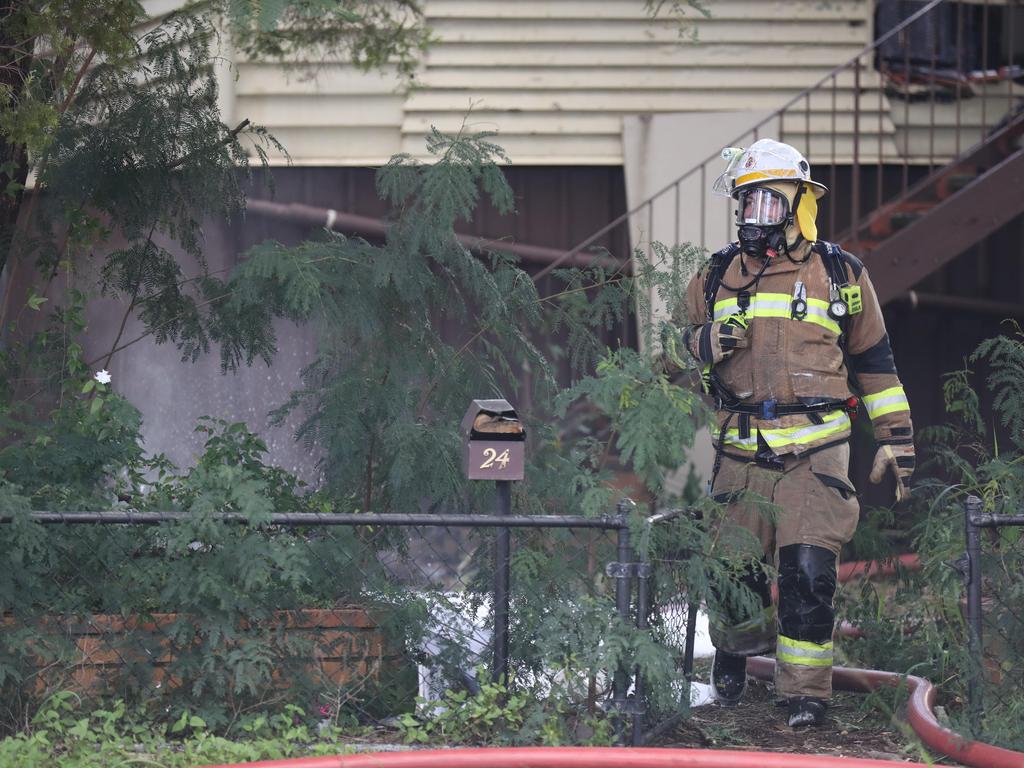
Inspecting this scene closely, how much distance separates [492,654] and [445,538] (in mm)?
3620

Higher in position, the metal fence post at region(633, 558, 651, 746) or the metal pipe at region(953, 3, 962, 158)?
the metal pipe at region(953, 3, 962, 158)

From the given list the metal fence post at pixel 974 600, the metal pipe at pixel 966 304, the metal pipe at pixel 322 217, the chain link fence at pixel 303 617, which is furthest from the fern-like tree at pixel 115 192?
the metal pipe at pixel 966 304

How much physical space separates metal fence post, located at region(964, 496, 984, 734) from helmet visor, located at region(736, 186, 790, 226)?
1.26 meters

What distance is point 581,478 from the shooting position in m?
4.86

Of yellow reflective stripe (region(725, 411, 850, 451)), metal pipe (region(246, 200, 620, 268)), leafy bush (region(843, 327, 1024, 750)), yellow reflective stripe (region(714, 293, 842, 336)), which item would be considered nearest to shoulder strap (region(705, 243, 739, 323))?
yellow reflective stripe (region(714, 293, 842, 336))

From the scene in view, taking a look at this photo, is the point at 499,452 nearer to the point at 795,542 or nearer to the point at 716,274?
the point at 795,542

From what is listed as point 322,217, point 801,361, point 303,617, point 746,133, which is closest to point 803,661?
point 801,361

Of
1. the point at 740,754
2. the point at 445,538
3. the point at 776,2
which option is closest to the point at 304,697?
the point at 740,754

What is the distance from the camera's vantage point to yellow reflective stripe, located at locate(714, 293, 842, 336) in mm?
5254

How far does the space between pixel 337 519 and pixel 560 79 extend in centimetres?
611

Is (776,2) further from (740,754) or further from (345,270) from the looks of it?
(740,754)

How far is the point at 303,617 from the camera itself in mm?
4965

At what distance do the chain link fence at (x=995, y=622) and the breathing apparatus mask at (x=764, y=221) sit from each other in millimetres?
1210

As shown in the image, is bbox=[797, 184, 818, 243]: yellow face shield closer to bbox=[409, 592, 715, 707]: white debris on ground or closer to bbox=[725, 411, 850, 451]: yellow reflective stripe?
bbox=[725, 411, 850, 451]: yellow reflective stripe
